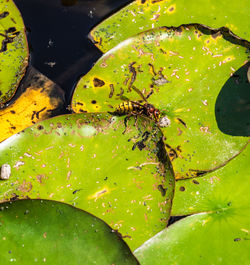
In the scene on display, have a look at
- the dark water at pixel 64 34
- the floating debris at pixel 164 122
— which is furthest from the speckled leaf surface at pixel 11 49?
the floating debris at pixel 164 122

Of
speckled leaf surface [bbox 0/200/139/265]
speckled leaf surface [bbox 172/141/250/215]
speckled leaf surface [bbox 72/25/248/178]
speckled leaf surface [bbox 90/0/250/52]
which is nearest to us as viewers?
speckled leaf surface [bbox 0/200/139/265]

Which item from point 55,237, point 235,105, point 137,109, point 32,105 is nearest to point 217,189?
point 235,105

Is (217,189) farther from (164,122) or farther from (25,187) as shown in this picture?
(25,187)

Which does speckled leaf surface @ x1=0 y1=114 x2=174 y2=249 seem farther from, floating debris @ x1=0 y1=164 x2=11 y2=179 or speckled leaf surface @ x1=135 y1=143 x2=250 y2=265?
speckled leaf surface @ x1=135 y1=143 x2=250 y2=265

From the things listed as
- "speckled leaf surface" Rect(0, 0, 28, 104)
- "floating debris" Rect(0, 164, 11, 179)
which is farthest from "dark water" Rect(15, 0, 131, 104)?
"floating debris" Rect(0, 164, 11, 179)

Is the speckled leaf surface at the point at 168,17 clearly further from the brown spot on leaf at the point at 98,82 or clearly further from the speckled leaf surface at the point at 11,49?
the speckled leaf surface at the point at 11,49

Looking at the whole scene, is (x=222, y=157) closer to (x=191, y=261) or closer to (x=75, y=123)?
(x=191, y=261)
